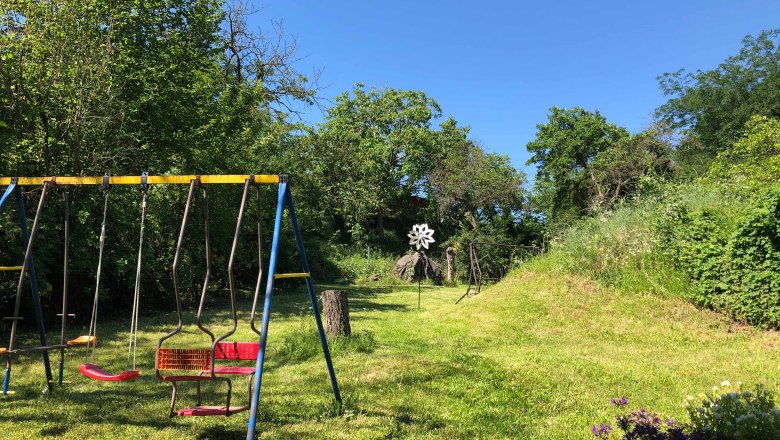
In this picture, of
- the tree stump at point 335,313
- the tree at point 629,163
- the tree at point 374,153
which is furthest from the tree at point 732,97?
the tree stump at point 335,313

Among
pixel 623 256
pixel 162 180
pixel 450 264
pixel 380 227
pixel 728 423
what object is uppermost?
pixel 380 227

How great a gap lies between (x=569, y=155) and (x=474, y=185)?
8153mm

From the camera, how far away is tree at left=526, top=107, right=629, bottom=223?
91.0ft

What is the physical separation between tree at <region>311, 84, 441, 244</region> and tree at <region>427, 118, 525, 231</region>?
9.10ft

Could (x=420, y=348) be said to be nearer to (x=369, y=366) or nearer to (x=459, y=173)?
(x=369, y=366)

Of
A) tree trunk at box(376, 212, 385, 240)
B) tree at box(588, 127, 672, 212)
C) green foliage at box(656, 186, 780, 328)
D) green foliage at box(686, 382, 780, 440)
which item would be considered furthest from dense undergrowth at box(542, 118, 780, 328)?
tree trunk at box(376, 212, 385, 240)

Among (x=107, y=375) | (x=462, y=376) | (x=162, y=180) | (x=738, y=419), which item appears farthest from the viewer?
(x=462, y=376)

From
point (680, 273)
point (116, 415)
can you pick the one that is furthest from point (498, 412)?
point (680, 273)

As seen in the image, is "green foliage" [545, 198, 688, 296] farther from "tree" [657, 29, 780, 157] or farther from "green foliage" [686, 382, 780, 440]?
"tree" [657, 29, 780, 157]

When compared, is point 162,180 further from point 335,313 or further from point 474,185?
point 474,185

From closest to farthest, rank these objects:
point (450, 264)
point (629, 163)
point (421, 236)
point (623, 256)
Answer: point (623, 256) → point (421, 236) → point (450, 264) → point (629, 163)

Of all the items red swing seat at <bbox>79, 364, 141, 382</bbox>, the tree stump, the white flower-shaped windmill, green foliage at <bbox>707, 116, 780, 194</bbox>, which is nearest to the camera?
red swing seat at <bbox>79, 364, 141, 382</bbox>

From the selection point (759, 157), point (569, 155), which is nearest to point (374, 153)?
point (569, 155)

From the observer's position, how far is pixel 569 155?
28594 mm
